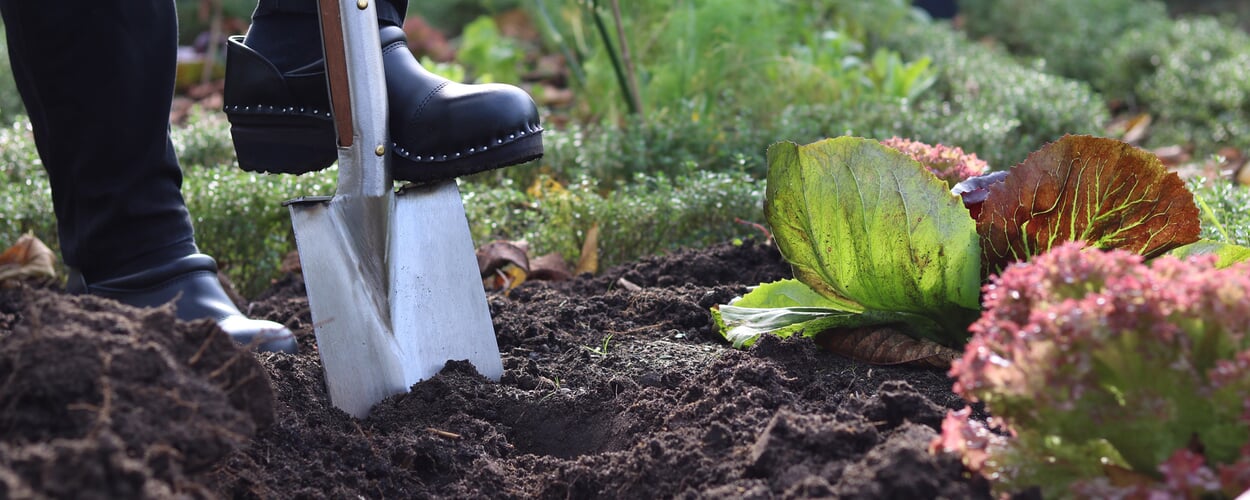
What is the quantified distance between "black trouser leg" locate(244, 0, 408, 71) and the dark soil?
541 millimetres

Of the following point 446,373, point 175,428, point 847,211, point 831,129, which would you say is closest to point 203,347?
point 175,428

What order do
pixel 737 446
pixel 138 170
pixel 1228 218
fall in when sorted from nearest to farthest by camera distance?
pixel 737 446 → pixel 138 170 → pixel 1228 218

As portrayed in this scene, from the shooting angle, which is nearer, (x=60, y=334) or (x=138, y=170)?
(x=60, y=334)

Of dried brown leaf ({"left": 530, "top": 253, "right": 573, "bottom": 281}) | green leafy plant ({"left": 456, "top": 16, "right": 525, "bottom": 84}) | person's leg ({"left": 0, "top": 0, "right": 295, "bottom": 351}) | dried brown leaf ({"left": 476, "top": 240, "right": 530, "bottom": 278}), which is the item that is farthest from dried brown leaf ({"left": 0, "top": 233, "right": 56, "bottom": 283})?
green leafy plant ({"left": 456, "top": 16, "right": 525, "bottom": 84})

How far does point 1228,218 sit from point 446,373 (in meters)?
1.74

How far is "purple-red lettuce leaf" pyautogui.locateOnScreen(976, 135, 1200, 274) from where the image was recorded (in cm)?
168

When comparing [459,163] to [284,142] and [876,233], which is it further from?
[876,233]

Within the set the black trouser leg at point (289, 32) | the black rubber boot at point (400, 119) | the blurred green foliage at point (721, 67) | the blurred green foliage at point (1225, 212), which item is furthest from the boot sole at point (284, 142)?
the blurred green foliage at point (721, 67)

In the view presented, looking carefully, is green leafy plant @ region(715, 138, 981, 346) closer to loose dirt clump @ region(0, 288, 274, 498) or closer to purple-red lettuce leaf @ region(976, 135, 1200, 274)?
purple-red lettuce leaf @ region(976, 135, 1200, 274)

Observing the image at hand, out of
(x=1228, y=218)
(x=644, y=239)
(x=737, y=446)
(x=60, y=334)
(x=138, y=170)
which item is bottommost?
(x=644, y=239)

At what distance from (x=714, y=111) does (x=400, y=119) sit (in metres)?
2.18

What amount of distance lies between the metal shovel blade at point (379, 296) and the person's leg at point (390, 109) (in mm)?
95

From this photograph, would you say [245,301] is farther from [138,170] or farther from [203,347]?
[203,347]

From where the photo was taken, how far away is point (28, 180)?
3168mm
